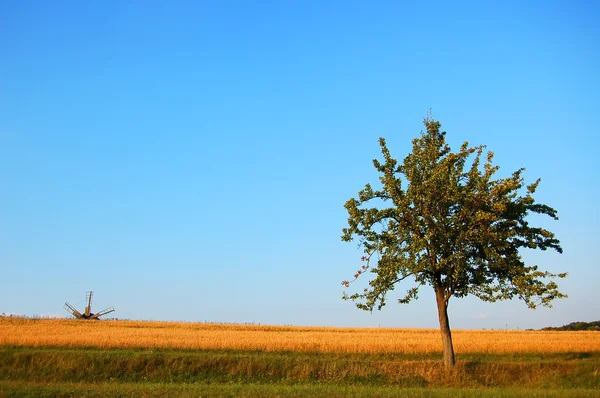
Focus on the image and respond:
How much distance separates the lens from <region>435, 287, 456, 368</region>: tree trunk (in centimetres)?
3088

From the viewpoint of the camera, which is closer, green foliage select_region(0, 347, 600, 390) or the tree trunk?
green foliage select_region(0, 347, 600, 390)

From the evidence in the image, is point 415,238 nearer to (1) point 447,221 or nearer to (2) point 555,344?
(1) point 447,221

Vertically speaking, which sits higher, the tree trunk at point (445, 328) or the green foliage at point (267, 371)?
the tree trunk at point (445, 328)

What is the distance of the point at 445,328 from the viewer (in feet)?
102

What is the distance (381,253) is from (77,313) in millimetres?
74170

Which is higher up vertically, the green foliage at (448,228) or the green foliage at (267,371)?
the green foliage at (448,228)

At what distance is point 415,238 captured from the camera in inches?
1161

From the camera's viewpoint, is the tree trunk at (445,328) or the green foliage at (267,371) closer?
the green foliage at (267,371)

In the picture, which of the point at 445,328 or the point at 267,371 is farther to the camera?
the point at 267,371

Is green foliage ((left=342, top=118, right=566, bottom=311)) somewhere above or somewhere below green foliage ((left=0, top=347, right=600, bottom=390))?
above

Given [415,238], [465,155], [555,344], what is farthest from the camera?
[555,344]

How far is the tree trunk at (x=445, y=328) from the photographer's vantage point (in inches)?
1216

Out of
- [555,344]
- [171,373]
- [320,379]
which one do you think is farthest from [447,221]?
[555,344]

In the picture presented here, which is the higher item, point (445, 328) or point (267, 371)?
point (445, 328)
